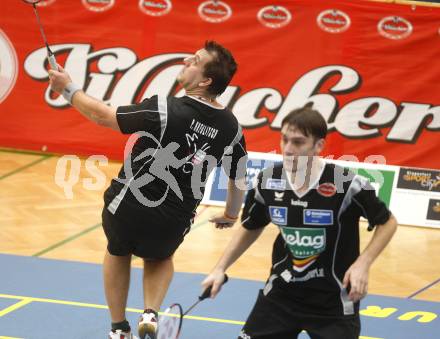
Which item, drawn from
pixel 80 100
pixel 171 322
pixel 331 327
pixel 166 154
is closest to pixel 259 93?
pixel 166 154

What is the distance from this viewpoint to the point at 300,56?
1048cm

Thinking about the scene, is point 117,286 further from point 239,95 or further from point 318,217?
point 239,95

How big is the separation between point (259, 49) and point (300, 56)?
1.65 ft

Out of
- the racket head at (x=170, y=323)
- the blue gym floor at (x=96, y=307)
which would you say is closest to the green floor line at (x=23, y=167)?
the blue gym floor at (x=96, y=307)

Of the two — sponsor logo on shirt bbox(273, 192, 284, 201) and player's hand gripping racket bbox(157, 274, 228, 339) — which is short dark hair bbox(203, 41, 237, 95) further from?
player's hand gripping racket bbox(157, 274, 228, 339)

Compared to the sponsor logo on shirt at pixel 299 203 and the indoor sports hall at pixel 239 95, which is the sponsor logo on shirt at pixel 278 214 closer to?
the sponsor logo on shirt at pixel 299 203

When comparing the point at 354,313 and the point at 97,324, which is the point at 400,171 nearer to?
the point at 97,324

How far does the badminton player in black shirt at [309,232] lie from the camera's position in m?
4.23

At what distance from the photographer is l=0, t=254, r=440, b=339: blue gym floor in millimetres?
6270

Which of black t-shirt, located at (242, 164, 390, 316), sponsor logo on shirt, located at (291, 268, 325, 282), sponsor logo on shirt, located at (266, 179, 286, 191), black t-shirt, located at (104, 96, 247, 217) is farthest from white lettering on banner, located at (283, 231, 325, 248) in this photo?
black t-shirt, located at (104, 96, 247, 217)

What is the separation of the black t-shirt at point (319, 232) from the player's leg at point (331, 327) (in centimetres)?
3

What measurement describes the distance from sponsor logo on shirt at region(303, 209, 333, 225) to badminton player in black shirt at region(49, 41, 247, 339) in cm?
117

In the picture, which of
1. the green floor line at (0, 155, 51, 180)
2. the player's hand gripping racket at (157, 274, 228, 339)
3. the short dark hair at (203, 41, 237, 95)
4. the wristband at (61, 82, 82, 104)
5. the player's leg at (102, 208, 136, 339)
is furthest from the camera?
the green floor line at (0, 155, 51, 180)

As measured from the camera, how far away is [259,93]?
10.6 m
